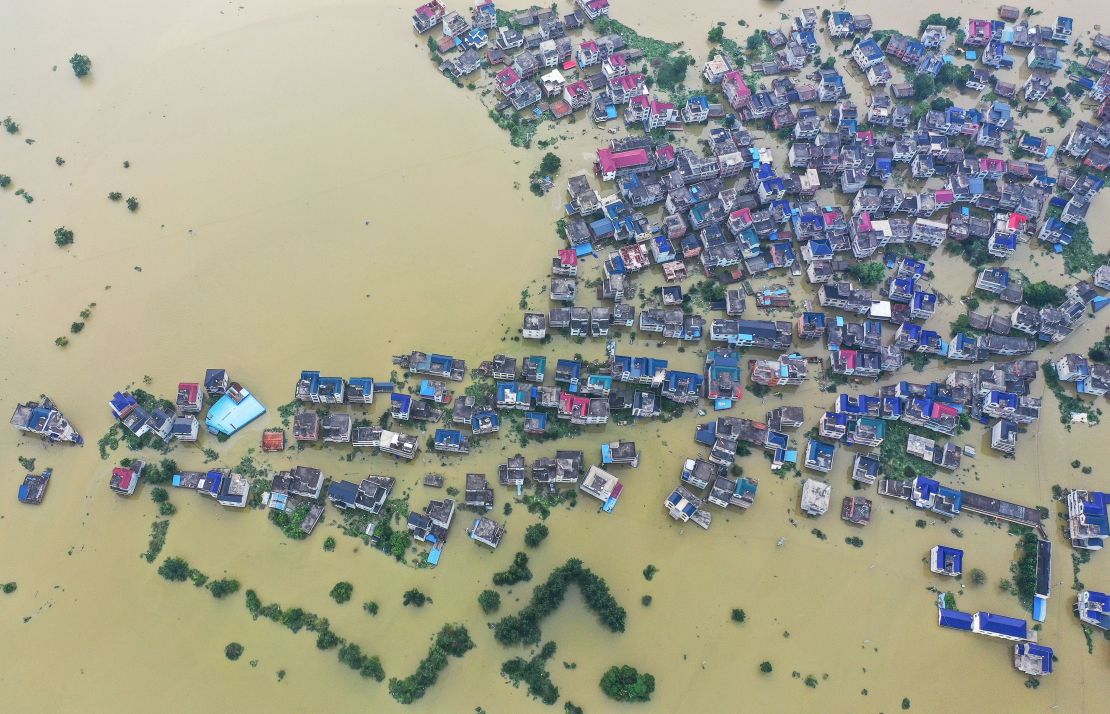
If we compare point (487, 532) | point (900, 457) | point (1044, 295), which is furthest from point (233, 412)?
point (1044, 295)

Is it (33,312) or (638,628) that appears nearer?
(638,628)

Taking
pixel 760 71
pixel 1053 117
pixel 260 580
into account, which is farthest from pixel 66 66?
pixel 1053 117

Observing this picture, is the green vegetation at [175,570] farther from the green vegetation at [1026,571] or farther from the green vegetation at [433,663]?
the green vegetation at [1026,571]

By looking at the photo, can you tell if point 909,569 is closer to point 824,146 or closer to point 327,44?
point 824,146

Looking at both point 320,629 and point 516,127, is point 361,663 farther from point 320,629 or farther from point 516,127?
point 516,127

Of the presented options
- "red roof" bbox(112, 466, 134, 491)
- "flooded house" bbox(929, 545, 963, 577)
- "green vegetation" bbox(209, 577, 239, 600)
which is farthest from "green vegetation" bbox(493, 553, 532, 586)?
"flooded house" bbox(929, 545, 963, 577)

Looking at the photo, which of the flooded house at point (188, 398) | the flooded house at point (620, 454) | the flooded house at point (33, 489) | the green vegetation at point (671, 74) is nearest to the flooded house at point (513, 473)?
the flooded house at point (620, 454)

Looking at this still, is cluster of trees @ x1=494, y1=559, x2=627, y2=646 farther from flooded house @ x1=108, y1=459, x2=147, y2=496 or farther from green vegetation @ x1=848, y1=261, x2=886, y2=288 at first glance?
green vegetation @ x1=848, y1=261, x2=886, y2=288

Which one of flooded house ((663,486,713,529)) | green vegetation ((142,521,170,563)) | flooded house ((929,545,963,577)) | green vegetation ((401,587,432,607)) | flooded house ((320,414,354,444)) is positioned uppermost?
flooded house ((929,545,963,577))
